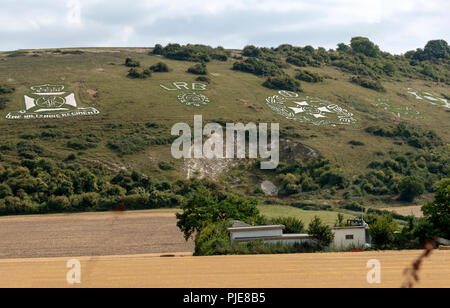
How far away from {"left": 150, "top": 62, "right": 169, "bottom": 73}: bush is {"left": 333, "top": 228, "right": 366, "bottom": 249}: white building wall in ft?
261

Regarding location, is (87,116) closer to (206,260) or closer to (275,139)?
(275,139)

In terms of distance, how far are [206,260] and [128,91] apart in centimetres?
7347

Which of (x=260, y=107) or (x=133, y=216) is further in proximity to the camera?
(x=260, y=107)

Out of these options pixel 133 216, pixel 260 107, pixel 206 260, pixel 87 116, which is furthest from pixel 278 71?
pixel 206 260

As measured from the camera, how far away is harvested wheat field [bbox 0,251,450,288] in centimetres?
1775

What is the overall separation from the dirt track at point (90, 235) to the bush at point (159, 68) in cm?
5457

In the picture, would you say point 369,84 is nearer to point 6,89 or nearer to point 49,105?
point 49,105

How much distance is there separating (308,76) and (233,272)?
96.2 meters

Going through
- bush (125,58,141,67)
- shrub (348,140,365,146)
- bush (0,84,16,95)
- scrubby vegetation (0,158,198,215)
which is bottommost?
scrubby vegetation (0,158,198,215)

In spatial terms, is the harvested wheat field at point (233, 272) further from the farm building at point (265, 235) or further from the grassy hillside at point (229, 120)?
the grassy hillside at point (229, 120)

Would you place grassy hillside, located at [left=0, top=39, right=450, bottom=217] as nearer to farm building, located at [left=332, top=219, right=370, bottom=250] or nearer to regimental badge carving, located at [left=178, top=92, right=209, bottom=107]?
regimental badge carving, located at [left=178, top=92, right=209, bottom=107]

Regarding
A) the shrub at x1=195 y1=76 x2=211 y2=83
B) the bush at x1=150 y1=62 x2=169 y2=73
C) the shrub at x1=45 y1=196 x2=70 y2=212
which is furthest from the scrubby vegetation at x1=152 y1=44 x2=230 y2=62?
the shrub at x1=45 y1=196 x2=70 y2=212

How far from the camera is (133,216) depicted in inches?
2183
